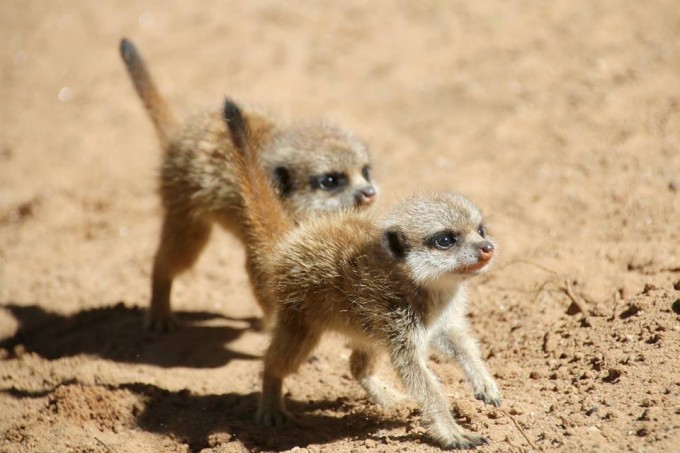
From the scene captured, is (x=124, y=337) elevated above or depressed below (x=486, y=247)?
below

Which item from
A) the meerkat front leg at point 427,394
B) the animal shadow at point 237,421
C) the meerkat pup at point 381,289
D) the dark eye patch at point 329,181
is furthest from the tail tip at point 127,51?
the meerkat front leg at point 427,394

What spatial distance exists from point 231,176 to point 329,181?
2.40 feet

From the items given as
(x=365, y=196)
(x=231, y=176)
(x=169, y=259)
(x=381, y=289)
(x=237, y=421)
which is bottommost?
(x=237, y=421)

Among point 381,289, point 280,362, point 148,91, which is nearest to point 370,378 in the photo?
point 280,362

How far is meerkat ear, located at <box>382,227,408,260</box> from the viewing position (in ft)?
14.5

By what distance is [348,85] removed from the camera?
9.37m

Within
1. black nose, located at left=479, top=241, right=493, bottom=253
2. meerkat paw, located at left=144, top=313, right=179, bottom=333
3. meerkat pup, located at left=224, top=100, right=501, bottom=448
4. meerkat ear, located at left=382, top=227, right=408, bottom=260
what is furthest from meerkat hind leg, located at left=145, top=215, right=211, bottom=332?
black nose, located at left=479, top=241, right=493, bottom=253

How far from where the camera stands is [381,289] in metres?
4.42

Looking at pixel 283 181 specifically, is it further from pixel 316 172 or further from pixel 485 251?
pixel 485 251

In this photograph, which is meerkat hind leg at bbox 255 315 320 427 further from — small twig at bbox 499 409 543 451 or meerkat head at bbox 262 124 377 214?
meerkat head at bbox 262 124 377 214

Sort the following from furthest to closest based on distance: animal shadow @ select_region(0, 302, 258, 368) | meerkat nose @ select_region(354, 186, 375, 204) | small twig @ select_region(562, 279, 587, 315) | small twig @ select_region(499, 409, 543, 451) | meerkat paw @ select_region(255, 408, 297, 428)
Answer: animal shadow @ select_region(0, 302, 258, 368)
meerkat nose @ select_region(354, 186, 375, 204)
small twig @ select_region(562, 279, 587, 315)
meerkat paw @ select_region(255, 408, 297, 428)
small twig @ select_region(499, 409, 543, 451)

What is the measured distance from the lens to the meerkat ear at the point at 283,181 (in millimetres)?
5867

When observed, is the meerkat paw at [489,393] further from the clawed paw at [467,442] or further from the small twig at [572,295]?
the small twig at [572,295]

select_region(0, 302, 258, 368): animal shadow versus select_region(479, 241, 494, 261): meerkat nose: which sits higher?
select_region(479, 241, 494, 261): meerkat nose
